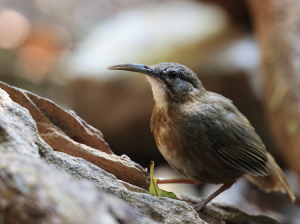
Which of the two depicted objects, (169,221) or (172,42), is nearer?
(169,221)

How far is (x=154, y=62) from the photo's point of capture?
24.4 feet

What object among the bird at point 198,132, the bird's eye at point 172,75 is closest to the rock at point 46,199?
the bird at point 198,132

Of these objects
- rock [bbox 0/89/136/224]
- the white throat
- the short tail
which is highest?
the white throat

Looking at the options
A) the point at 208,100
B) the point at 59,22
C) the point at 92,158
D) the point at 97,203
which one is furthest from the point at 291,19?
the point at 59,22

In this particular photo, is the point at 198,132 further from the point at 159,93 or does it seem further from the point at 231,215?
the point at 231,215

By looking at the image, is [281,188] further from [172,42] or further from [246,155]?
[172,42]

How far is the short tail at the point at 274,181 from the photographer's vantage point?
4090mm

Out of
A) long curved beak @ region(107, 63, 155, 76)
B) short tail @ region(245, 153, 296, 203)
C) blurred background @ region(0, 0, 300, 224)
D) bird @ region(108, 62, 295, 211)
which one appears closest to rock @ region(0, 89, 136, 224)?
bird @ region(108, 62, 295, 211)

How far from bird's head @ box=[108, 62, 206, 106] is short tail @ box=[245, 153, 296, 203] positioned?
4.49ft

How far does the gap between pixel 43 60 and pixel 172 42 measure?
15.6ft

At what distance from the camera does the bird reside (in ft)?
11.0

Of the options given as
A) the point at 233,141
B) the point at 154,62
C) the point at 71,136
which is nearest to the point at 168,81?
the point at 233,141

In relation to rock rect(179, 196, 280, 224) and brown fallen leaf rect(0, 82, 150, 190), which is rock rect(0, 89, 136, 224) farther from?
rock rect(179, 196, 280, 224)

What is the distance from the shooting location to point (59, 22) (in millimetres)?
12219
